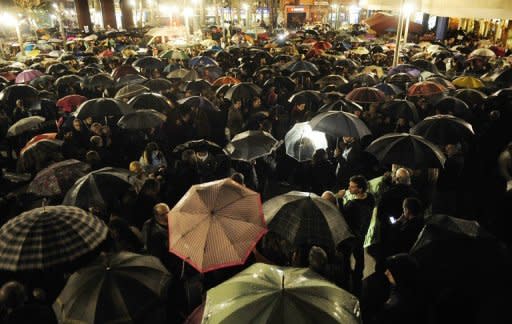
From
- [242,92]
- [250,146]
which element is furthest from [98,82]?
[250,146]

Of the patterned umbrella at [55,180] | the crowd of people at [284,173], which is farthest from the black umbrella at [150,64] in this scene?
the patterned umbrella at [55,180]

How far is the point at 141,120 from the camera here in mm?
8430

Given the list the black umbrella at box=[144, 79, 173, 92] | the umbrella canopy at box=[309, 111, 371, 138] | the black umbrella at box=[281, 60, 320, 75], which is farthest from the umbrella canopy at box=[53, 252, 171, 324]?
the black umbrella at box=[281, 60, 320, 75]

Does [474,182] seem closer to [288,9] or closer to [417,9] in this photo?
[417,9]

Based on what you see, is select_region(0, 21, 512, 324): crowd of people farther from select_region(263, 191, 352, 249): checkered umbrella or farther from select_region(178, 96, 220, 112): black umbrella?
select_region(263, 191, 352, 249): checkered umbrella

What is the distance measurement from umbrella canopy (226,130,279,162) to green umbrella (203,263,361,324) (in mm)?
3783

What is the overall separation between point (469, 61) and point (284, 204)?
15.1 meters

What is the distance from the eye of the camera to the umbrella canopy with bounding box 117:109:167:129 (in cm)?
837

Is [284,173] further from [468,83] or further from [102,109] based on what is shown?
[468,83]

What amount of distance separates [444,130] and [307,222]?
3.79 meters

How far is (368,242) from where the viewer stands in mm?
6113

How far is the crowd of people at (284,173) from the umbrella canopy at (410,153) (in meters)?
0.23

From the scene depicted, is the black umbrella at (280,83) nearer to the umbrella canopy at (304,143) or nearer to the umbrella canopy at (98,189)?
the umbrella canopy at (304,143)

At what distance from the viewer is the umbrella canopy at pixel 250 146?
289 inches
